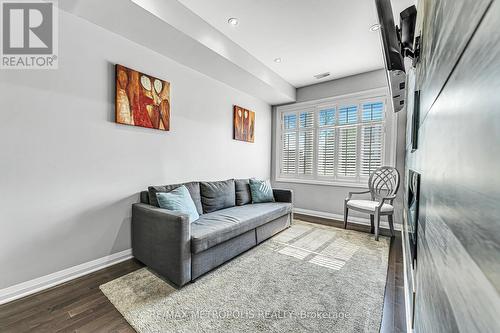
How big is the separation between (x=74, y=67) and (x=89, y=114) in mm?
455

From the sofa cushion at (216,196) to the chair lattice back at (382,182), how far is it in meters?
2.43

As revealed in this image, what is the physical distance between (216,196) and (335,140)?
2689 mm

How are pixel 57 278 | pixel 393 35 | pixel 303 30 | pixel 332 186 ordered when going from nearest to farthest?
pixel 393 35, pixel 57 278, pixel 303 30, pixel 332 186

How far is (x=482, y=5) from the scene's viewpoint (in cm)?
28

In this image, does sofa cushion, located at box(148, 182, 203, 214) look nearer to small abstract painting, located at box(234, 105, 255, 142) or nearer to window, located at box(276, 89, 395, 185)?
small abstract painting, located at box(234, 105, 255, 142)

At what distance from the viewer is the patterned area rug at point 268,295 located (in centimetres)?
153

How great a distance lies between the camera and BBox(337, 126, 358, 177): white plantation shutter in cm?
408

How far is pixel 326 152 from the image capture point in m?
4.42

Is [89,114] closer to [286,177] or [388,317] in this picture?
[388,317]

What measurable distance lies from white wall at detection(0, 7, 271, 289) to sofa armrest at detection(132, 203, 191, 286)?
1.13 ft

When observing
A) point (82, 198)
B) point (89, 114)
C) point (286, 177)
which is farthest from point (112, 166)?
point (286, 177)

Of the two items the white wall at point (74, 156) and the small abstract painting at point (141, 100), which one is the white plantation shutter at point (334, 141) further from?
the small abstract painting at point (141, 100)


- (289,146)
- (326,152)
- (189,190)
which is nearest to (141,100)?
(189,190)

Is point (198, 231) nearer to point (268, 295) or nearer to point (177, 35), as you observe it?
point (268, 295)
